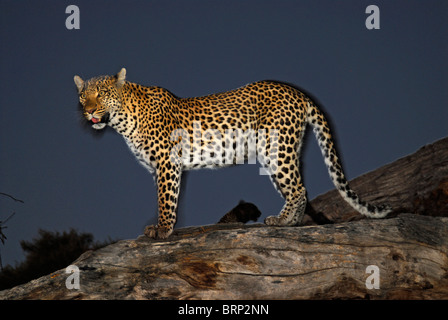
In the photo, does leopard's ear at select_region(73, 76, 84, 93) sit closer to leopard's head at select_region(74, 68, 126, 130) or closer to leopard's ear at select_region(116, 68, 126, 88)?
leopard's head at select_region(74, 68, 126, 130)

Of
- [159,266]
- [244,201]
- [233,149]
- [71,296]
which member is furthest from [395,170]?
[71,296]

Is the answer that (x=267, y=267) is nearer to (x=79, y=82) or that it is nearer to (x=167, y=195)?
(x=167, y=195)

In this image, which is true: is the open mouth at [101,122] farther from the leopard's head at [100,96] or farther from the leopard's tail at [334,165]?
the leopard's tail at [334,165]

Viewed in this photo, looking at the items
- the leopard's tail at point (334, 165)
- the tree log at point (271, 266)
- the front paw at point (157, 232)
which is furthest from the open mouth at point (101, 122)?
the leopard's tail at point (334, 165)

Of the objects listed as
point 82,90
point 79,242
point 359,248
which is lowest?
point 359,248

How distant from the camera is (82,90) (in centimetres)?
823

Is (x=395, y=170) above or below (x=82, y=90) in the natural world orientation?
below

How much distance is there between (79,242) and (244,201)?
5630 millimetres

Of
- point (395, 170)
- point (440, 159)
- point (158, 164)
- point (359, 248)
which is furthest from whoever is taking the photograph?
point (395, 170)

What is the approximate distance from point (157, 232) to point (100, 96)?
7.69 feet

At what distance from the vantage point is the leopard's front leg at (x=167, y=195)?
7727mm

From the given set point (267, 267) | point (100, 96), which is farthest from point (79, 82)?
point (267, 267)

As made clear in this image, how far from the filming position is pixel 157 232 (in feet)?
25.1

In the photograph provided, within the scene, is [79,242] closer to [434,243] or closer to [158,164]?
[158,164]
